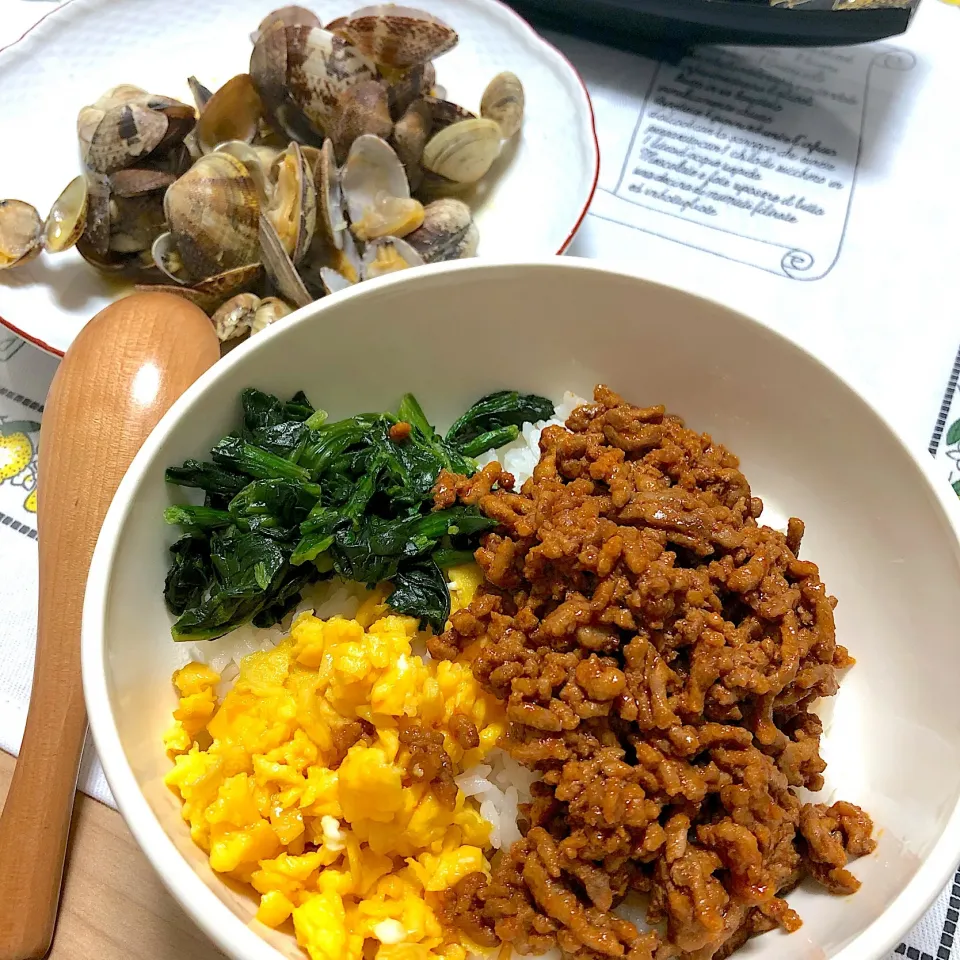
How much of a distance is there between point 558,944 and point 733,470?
34.8 inches

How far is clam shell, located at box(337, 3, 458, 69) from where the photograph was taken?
2.40 metres

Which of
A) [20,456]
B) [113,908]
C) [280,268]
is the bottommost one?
[113,908]

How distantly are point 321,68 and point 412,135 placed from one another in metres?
0.34

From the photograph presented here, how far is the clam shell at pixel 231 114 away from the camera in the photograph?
94.9 inches

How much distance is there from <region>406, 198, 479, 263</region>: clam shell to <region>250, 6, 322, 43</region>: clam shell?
2.77 ft

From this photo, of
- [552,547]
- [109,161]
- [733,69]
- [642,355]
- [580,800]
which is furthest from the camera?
[733,69]

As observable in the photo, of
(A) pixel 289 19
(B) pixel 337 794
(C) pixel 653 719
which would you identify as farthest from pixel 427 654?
(A) pixel 289 19

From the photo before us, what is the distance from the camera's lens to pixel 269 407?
5.11ft

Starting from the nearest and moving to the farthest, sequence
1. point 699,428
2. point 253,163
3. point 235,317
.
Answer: point 699,428 → point 235,317 → point 253,163

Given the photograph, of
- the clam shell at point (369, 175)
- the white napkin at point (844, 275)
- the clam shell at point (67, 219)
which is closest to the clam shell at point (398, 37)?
the clam shell at point (369, 175)

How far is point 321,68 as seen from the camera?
2.37 metres

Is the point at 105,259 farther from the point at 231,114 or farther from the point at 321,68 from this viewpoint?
the point at 321,68

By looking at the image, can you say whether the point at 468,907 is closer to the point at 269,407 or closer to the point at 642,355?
the point at 269,407

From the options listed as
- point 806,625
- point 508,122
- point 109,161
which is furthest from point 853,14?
Answer: point 109,161
